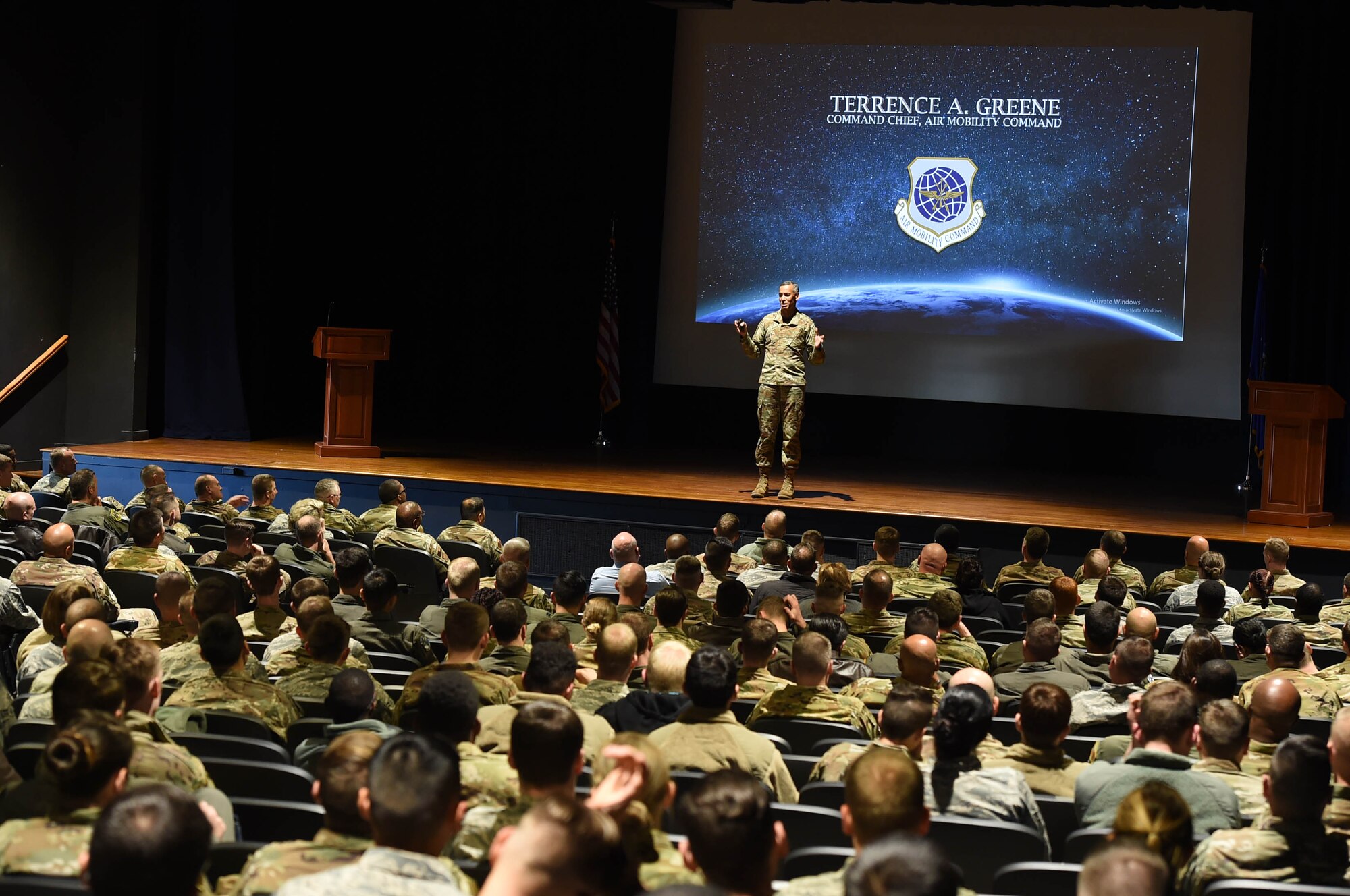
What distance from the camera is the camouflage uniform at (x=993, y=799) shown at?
355 centimetres

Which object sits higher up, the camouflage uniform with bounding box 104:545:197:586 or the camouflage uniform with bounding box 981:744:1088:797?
the camouflage uniform with bounding box 104:545:197:586

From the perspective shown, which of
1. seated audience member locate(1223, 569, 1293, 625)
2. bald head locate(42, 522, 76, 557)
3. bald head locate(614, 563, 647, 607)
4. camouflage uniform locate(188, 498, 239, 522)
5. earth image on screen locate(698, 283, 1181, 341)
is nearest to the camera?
bald head locate(42, 522, 76, 557)

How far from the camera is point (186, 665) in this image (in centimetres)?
479

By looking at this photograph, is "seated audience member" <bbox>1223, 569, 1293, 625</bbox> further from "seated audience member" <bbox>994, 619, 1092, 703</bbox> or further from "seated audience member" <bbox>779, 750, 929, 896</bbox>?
"seated audience member" <bbox>779, 750, 929, 896</bbox>

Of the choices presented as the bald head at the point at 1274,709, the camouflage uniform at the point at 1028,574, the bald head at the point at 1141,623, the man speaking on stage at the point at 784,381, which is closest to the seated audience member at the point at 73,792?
the bald head at the point at 1274,709

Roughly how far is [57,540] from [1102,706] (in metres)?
4.32

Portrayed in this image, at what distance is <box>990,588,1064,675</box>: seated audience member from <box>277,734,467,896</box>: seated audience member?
329cm

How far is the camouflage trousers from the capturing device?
10.2 m

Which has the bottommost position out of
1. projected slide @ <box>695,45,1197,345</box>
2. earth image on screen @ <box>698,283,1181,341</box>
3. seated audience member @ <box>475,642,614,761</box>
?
seated audience member @ <box>475,642,614,761</box>

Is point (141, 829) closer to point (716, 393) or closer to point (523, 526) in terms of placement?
point (523, 526)

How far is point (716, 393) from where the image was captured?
46.8ft

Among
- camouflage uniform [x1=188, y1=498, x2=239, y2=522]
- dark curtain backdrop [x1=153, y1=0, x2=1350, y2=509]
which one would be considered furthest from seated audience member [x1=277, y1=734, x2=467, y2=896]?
dark curtain backdrop [x1=153, y1=0, x2=1350, y2=509]

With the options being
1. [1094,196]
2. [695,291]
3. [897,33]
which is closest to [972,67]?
[897,33]

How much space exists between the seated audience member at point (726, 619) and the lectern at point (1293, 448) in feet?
18.3
